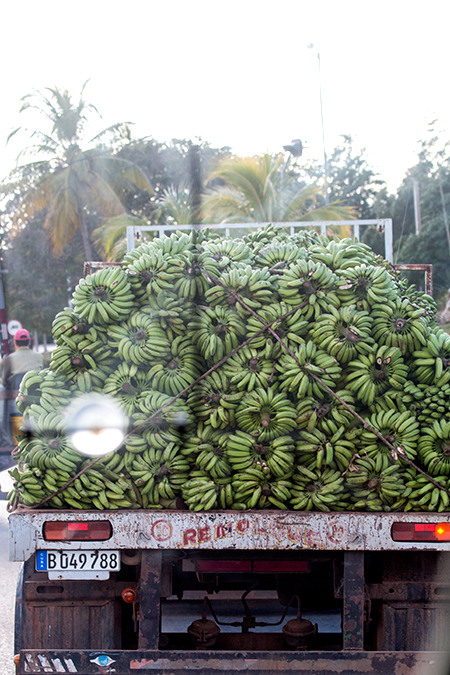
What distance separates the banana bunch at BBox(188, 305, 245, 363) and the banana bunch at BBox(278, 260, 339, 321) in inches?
12.4

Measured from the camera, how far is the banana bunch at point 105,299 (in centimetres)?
340

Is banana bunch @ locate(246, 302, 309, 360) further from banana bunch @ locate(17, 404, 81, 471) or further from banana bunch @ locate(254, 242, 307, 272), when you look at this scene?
banana bunch @ locate(17, 404, 81, 471)

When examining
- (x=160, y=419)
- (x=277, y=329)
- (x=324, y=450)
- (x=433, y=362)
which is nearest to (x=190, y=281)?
(x=277, y=329)

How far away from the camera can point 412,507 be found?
10.1ft

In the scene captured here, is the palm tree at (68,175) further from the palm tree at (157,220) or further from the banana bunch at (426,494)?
the banana bunch at (426,494)

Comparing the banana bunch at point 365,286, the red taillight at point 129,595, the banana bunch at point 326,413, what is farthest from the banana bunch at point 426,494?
the red taillight at point 129,595

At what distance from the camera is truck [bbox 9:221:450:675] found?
9.27 ft

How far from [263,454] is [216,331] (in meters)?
0.69

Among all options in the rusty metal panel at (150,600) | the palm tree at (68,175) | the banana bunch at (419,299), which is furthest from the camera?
the palm tree at (68,175)

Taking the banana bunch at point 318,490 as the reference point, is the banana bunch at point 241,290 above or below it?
above

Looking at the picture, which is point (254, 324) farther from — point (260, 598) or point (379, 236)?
point (379, 236)

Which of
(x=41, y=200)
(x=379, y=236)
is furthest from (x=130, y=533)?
(x=379, y=236)

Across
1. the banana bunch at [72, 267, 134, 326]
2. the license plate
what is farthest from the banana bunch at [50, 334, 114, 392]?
the license plate

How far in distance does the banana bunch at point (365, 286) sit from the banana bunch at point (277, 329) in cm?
29
